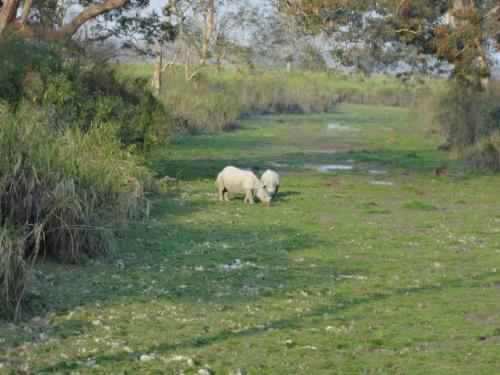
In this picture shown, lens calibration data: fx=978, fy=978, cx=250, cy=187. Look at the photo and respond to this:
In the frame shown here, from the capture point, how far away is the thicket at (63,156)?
13.9 m

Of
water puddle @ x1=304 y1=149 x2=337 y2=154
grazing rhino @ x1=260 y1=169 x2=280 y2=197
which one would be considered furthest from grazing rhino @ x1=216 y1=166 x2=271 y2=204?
water puddle @ x1=304 y1=149 x2=337 y2=154

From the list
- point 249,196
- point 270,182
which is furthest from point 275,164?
point 249,196

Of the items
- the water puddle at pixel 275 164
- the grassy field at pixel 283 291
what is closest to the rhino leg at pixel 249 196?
the grassy field at pixel 283 291

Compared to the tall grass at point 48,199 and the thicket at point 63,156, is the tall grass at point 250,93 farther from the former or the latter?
the tall grass at point 48,199

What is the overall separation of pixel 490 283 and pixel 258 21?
57534 millimetres

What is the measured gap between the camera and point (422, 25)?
A: 108 ft

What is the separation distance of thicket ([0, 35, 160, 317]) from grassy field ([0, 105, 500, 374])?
511mm

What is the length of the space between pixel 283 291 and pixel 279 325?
203 cm

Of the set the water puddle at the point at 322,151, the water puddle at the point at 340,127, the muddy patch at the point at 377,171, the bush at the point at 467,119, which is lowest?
the muddy patch at the point at 377,171

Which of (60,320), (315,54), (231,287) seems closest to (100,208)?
(231,287)

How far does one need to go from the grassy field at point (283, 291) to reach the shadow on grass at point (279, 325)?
28 millimetres

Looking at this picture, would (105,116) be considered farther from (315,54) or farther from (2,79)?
(315,54)

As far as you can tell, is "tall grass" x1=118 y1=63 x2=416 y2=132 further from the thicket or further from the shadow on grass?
the shadow on grass

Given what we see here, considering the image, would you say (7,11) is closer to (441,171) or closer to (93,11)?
(93,11)
